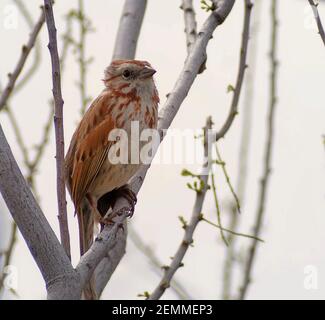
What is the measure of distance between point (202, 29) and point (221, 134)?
78 centimetres

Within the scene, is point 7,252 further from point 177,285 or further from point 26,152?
point 177,285

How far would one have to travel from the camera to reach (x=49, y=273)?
13.0 ft

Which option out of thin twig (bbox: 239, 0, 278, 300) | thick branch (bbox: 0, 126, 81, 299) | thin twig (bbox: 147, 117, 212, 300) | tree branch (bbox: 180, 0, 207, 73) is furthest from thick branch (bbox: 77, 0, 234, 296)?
thick branch (bbox: 0, 126, 81, 299)

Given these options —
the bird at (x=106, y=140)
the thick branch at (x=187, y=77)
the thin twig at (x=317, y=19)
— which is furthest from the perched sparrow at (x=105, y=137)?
the thin twig at (x=317, y=19)

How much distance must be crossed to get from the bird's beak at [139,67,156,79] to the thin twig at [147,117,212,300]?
901 millimetres

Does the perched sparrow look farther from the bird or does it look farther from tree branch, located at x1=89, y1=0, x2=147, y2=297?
tree branch, located at x1=89, y1=0, x2=147, y2=297

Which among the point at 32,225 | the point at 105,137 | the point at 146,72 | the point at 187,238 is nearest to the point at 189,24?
the point at 146,72

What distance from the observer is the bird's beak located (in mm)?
6336

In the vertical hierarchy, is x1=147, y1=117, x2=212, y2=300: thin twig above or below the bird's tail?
below

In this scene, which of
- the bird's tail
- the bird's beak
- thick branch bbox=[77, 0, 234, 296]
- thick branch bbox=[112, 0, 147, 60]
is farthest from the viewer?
thick branch bbox=[112, 0, 147, 60]

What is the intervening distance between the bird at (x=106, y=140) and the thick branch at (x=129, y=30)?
0.35 m

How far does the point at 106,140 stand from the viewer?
629 cm

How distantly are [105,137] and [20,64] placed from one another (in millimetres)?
987

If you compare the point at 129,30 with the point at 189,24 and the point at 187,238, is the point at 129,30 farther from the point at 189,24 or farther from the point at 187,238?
the point at 187,238
